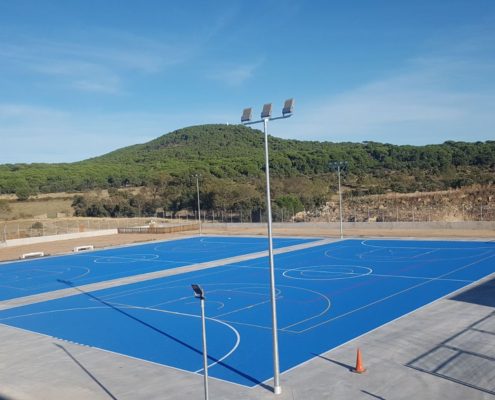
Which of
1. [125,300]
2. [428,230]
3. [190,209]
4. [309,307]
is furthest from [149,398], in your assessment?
[190,209]

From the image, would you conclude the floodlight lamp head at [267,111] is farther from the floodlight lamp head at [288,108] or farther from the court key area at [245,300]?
the court key area at [245,300]

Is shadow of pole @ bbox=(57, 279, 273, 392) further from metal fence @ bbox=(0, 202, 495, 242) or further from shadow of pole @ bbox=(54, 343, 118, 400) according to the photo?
metal fence @ bbox=(0, 202, 495, 242)

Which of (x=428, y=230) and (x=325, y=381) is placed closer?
(x=325, y=381)

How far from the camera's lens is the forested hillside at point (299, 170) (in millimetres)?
92119

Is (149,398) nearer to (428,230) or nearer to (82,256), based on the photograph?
(82,256)

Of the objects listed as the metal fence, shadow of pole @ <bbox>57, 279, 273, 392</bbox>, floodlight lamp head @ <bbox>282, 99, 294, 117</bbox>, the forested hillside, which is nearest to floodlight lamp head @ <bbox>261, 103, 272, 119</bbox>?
floodlight lamp head @ <bbox>282, 99, 294, 117</bbox>

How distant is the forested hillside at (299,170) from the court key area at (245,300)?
147 ft

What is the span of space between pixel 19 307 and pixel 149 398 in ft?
50.5

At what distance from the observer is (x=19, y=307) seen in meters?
26.5

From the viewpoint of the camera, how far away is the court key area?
701 inches

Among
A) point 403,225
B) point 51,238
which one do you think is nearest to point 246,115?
point 403,225

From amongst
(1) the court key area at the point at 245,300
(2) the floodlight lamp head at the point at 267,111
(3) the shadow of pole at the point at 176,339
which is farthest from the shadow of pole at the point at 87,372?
(2) the floodlight lamp head at the point at 267,111

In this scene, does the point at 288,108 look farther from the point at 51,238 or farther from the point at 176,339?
the point at 51,238

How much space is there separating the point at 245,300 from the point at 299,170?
277 ft
